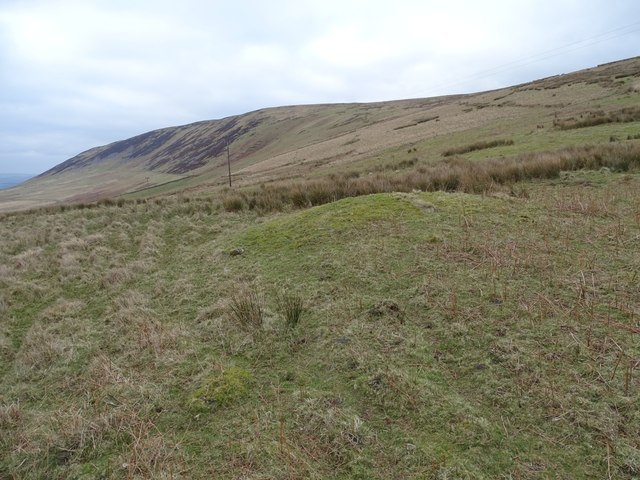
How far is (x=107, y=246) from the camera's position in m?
11.3

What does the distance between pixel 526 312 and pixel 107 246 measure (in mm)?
10748

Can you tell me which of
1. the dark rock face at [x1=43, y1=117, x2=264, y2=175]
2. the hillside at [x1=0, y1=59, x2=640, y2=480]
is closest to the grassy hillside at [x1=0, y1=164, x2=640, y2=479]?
the hillside at [x1=0, y1=59, x2=640, y2=480]

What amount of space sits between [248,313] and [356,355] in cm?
171

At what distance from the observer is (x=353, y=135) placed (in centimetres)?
6606

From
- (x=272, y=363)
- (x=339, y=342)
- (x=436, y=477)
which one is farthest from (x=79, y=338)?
(x=436, y=477)

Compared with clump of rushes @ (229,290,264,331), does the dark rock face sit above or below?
above

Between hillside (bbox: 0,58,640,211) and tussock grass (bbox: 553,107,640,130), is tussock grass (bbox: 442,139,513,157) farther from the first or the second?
tussock grass (bbox: 553,107,640,130)

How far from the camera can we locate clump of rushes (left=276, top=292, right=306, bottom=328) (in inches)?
202

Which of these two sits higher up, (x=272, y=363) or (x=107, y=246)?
(x=107, y=246)

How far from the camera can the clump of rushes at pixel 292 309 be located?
5.12 m

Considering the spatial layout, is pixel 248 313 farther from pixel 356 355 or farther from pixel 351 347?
pixel 356 355

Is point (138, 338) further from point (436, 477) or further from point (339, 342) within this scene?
point (436, 477)

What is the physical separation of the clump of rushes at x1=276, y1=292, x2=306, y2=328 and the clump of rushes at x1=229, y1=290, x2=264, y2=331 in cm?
30

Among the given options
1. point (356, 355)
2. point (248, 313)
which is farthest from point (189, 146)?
point (356, 355)
